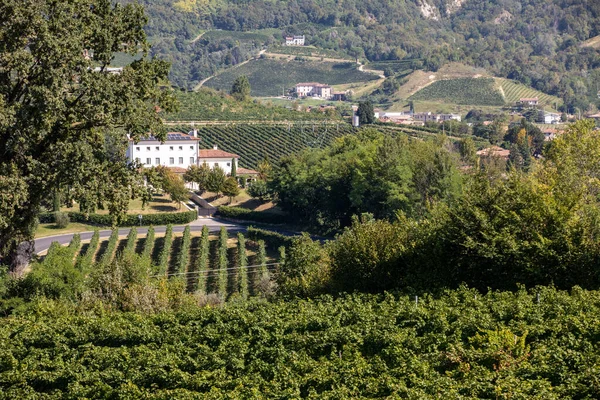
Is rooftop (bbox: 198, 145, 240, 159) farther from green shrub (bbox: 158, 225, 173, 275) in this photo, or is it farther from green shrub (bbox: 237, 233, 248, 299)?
green shrub (bbox: 237, 233, 248, 299)

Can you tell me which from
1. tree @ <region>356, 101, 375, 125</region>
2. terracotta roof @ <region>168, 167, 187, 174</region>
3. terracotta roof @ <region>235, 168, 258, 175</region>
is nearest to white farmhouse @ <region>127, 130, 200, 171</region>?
terracotta roof @ <region>168, 167, 187, 174</region>

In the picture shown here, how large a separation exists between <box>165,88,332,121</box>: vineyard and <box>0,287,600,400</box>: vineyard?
8498cm

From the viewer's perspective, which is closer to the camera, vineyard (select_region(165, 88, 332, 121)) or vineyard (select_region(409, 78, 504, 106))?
vineyard (select_region(165, 88, 332, 121))

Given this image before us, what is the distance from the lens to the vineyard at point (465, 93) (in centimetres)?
18800

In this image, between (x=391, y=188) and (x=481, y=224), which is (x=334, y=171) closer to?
(x=391, y=188)

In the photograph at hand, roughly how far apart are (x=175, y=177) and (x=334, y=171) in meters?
13.2

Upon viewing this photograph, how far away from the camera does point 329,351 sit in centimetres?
1788

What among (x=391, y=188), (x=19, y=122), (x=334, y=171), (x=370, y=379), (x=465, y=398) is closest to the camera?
(x=465, y=398)

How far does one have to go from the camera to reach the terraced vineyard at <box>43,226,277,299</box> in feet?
147

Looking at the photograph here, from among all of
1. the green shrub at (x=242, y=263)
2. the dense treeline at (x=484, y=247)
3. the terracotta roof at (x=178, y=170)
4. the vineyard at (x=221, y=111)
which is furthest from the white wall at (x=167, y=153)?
the dense treeline at (x=484, y=247)

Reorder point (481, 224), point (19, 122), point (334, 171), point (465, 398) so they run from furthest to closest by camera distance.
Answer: point (334, 171)
point (481, 224)
point (19, 122)
point (465, 398)

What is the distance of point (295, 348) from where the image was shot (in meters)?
17.8

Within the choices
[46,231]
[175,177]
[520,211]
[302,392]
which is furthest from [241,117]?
[302,392]

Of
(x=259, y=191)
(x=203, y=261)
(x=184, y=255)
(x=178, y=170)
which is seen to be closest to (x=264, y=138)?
(x=178, y=170)
